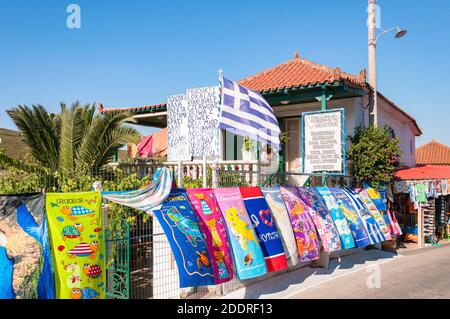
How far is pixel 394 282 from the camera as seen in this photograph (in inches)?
341

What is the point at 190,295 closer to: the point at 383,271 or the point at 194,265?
the point at 194,265

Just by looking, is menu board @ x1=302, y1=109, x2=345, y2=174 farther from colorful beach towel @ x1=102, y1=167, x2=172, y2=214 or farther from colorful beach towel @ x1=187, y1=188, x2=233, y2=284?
colorful beach towel @ x1=102, y1=167, x2=172, y2=214

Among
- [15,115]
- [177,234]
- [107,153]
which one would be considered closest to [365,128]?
[107,153]

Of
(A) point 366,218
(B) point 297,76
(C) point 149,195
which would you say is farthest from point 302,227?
(B) point 297,76

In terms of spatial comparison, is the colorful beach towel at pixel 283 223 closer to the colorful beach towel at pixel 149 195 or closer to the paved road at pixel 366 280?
the paved road at pixel 366 280

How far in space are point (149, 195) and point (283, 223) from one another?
315cm

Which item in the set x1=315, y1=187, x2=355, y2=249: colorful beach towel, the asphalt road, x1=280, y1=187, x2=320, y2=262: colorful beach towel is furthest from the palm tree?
the asphalt road

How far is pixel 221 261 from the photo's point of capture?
6.46 meters

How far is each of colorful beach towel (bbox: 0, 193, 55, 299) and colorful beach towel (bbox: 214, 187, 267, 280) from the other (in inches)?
120

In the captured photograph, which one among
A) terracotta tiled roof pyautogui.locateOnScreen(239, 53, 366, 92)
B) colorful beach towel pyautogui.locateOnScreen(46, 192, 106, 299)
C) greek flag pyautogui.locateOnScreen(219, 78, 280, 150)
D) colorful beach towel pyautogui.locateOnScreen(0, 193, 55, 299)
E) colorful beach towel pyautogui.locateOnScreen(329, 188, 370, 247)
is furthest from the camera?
terracotta tiled roof pyautogui.locateOnScreen(239, 53, 366, 92)

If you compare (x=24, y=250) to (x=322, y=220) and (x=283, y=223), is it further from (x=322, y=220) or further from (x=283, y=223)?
(x=322, y=220)

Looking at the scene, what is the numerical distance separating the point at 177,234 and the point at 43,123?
18.6 feet

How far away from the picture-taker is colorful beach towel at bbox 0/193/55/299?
4.45 meters

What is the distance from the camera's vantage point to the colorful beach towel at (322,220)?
8.91 meters
